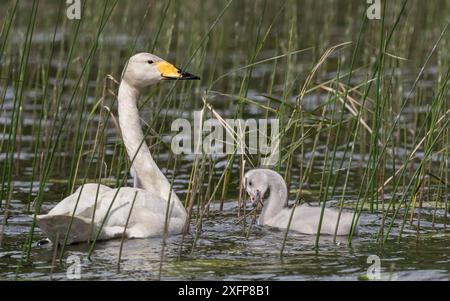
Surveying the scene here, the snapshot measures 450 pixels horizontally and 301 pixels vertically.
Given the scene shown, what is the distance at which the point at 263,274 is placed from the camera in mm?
7707

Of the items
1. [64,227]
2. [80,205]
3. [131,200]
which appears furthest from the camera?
[131,200]

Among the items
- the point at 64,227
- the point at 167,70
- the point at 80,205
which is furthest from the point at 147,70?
the point at 64,227

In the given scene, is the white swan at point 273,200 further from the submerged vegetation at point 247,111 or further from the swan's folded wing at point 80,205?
the swan's folded wing at point 80,205

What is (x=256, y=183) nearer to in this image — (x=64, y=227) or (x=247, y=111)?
(x=64, y=227)

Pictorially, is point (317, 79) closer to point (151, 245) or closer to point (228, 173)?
point (228, 173)

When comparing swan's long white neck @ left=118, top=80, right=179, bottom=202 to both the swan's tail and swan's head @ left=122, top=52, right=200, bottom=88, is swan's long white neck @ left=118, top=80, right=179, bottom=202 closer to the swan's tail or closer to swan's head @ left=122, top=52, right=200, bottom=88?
swan's head @ left=122, top=52, right=200, bottom=88

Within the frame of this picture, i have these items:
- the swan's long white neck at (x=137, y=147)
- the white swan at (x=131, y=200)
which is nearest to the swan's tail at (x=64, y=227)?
the white swan at (x=131, y=200)

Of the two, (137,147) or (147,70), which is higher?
(147,70)

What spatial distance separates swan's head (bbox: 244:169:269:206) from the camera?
9664mm

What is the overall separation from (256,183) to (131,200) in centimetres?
127

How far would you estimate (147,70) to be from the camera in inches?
386

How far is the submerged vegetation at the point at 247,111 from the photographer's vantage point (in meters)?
8.80

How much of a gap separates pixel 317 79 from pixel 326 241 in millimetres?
7539

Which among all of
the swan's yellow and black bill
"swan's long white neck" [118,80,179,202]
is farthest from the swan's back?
the swan's yellow and black bill
